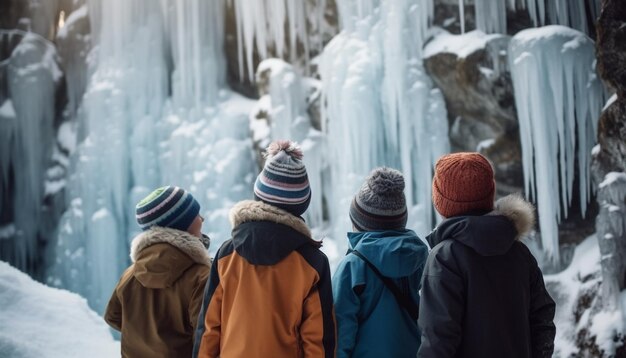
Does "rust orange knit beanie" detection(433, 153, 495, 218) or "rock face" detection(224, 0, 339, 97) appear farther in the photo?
"rock face" detection(224, 0, 339, 97)

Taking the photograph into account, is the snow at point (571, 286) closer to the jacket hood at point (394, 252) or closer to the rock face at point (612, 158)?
the rock face at point (612, 158)

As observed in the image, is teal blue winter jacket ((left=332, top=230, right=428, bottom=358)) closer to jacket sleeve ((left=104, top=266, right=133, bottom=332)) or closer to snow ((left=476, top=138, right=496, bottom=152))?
jacket sleeve ((left=104, top=266, right=133, bottom=332))

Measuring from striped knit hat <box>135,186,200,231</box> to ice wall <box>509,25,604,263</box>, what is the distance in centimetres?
546

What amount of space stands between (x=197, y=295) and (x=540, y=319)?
1.18 m

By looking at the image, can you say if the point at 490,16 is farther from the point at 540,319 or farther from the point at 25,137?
the point at 25,137

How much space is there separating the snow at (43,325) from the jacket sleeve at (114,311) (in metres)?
0.77

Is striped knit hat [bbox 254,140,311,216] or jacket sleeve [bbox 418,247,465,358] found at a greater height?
striped knit hat [bbox 254,140,311,216]

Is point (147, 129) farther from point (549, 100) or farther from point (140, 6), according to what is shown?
point (549, 100)

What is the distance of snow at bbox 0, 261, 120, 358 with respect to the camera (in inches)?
108

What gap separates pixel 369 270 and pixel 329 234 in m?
7.35

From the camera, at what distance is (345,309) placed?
1901 millimetres

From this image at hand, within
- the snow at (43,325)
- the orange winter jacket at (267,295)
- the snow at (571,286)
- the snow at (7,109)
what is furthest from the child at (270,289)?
the snow at (7,109)

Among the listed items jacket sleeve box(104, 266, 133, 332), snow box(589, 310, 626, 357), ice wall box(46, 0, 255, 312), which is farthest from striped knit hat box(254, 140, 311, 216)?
ice wall box(46, 0, 255, 312)

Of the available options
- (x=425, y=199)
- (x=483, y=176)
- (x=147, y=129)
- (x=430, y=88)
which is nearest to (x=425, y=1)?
(x=430, y=88)
